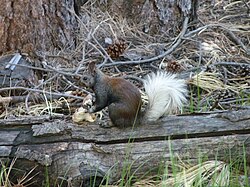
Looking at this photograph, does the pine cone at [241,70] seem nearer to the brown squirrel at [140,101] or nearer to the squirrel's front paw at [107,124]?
the brown squirrel at [140,101]

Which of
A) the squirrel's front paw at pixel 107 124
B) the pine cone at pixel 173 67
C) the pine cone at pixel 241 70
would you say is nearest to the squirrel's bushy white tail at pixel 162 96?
the squirrel's front paw at pixel 107 124

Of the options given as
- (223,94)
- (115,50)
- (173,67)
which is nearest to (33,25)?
(115,50)

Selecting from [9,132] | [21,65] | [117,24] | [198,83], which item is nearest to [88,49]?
[117,24]

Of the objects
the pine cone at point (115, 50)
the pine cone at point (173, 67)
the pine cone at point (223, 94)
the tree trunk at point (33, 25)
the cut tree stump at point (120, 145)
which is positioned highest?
the tree trunk at point (33, 25)

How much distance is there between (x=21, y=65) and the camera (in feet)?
12.7

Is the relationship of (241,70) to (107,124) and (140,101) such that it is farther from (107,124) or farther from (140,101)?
(107,124)

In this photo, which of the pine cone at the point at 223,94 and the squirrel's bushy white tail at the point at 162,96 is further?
the pine cone at the point at 223,94

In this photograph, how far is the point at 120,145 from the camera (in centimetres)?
282

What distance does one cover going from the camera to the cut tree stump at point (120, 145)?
278cm

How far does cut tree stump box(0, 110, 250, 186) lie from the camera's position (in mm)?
2775

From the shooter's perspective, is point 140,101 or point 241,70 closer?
point 140,101

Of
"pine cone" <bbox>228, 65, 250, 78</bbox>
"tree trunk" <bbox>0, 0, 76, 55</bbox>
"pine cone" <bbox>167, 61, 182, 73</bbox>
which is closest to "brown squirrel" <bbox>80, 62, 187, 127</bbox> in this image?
"pine cone" <bbox>167, 61, 182, 73</bbox>

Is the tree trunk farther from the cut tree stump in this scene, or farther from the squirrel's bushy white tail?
the squirrel's bushy white tail

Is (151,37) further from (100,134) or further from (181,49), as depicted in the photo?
(100,134)
